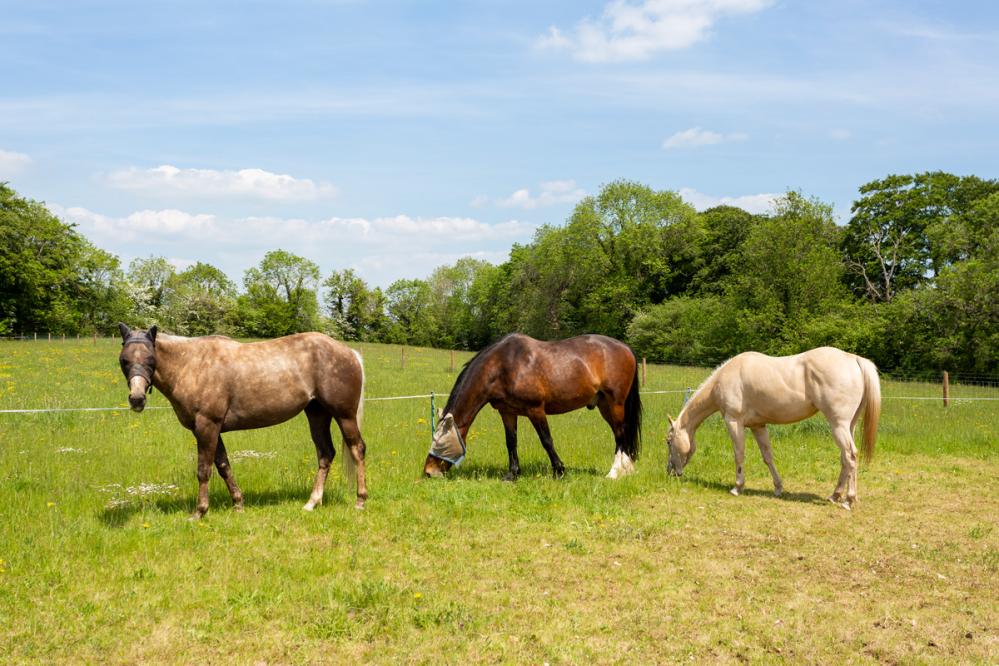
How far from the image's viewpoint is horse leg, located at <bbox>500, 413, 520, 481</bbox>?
9492 mm

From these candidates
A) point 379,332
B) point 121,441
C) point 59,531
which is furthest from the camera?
point 379,332

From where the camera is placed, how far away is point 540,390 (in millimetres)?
9477

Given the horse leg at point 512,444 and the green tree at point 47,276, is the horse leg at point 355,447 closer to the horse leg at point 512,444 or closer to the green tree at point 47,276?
the horse leg at point 512,444

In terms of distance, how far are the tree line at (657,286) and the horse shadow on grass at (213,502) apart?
28737mm

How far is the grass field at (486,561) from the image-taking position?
4477 mm

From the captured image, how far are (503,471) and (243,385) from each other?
417 cm

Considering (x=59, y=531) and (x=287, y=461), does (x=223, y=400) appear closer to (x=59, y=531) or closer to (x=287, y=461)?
(x=59, y=531)

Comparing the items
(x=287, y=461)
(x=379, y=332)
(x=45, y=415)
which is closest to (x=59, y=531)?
(x=287, y=461)

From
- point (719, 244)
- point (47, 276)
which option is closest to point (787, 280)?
point (719, 244)

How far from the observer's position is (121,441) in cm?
1100

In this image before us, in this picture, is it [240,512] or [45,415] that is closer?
[240,512]

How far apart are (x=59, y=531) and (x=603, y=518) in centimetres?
542

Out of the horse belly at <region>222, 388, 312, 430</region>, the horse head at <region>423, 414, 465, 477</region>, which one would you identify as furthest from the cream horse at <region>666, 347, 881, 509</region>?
the horse belly at <region>222, 388, 312, 430</region>

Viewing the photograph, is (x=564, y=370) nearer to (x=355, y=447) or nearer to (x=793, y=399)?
(x=793, y=399)
